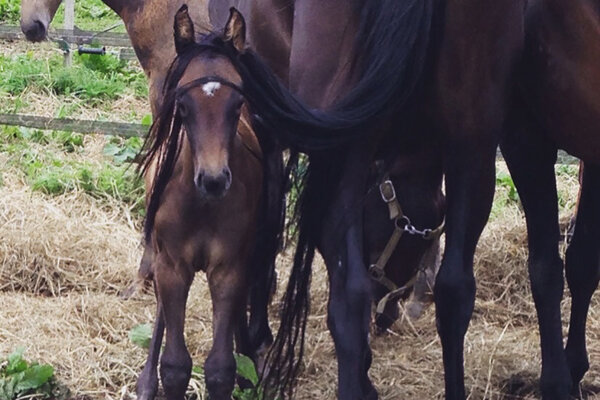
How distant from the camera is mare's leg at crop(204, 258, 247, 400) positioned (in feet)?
13.4

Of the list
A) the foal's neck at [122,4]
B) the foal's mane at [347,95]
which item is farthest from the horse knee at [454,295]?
the foal's neck at [122,4]

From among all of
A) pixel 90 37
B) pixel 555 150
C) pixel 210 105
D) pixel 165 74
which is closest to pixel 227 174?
pixel 210 105

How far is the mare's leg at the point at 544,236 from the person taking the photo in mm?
4219

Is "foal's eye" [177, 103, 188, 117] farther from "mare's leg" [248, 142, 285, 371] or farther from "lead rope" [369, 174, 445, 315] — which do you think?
"lead rope" [369, 174, 445, 315]

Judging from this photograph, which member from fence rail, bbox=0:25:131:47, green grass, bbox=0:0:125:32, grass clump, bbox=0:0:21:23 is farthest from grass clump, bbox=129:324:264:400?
A: grass clump, bbox=0:0:21:23

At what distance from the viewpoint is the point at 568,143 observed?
3955 mm

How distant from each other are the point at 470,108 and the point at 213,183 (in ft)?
2.61

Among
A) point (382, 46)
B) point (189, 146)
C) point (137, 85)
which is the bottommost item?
point (189, 146)

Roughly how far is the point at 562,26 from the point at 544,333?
3.82ft

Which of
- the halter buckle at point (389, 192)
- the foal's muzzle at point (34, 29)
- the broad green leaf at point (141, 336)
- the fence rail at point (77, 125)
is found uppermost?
the foal's muzzle at point (34, 29)

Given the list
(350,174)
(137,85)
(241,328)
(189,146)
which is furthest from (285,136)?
(137,85)

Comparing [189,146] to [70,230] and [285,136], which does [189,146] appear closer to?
[285,136]

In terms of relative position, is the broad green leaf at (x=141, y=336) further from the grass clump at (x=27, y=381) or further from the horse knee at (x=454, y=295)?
the horse knee at (x=454, y=295)

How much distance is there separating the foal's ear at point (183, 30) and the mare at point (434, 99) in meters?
0.36
